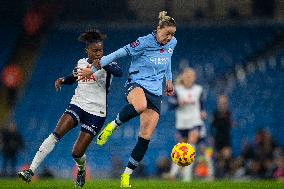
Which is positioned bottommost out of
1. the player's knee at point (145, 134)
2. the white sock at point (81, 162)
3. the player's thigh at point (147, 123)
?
the white sock at point (81, 162)

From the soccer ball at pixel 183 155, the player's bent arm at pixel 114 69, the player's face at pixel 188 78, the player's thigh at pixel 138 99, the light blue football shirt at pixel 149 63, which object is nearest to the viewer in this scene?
the player's bent arm at pixel 114 69

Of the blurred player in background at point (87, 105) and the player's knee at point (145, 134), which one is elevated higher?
the blurred player in background at point (87, 105)

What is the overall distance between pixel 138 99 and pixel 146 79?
0.41 metres

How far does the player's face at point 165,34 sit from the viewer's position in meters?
11.4

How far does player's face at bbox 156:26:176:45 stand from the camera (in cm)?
1143

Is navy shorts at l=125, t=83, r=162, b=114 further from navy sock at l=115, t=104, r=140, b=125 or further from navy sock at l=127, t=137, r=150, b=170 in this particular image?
navy sock at l=127, t=137, r=150, b=170

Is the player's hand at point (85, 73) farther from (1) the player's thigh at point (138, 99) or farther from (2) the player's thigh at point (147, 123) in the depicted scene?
(2) the player's thigh at point (147, 123)

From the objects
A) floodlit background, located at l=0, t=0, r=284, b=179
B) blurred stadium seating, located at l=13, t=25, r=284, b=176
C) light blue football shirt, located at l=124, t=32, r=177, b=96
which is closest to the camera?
light blue football shirt, located at l=124, t=32, r=177, b=96

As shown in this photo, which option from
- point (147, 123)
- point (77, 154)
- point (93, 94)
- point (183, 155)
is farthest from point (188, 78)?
point (77, 154)

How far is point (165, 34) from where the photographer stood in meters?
11.5

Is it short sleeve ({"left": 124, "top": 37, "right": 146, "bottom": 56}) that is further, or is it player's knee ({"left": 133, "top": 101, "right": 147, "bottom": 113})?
short sleeve ({"left": 124, "top": 37, "right": 146, "bottom": 56})

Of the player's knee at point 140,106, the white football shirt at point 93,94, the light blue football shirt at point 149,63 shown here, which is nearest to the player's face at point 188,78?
the light blue football shirt at point 149,63

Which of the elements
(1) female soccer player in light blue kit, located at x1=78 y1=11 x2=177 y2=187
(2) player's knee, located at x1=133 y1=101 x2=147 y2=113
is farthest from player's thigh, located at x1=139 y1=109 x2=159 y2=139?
(2) player's knee, located at x1=133 y1=101 x2=147 y2=113

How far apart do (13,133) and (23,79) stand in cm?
346
